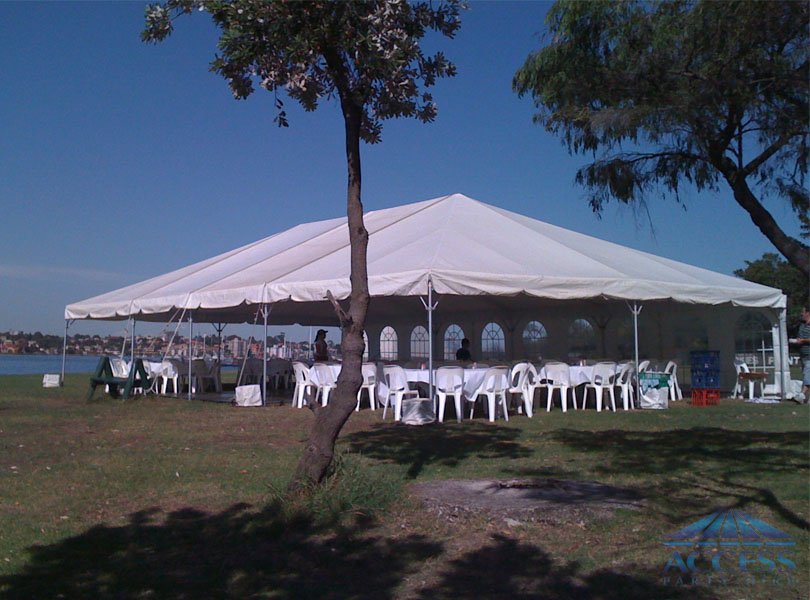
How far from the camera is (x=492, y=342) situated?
20688 mm

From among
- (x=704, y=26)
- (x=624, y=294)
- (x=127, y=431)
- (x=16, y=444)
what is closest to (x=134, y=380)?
(x=127, y=431)

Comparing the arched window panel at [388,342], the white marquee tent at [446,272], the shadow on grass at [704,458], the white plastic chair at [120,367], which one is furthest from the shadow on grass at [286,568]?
the arched window panel at [388,342]

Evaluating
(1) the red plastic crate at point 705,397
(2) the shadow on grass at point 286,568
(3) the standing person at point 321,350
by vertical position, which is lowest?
(2) the shadow on grass at point 286,568


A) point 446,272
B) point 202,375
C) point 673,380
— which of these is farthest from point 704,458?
point 202,375

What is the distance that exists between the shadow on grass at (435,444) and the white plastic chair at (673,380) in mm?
5580

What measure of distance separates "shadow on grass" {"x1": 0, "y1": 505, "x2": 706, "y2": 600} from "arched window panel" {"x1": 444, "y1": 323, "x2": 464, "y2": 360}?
1619 cm

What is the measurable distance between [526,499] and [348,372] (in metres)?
1.63

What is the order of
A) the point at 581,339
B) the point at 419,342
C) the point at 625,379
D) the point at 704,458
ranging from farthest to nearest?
the point at 419,342 < the point at 581,339 < the point at 625,379 < the point at 704,458

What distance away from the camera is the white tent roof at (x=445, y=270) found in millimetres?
12459

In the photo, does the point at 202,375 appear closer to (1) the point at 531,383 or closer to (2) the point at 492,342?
(2) the point at 492,342

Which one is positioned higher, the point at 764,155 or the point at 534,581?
the point at 764,155

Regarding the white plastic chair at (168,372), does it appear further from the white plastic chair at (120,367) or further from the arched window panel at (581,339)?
the arched window panel at (581,339)

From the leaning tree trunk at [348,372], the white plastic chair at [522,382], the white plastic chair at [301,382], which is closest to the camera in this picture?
the leaning tree trunk at [348,372]

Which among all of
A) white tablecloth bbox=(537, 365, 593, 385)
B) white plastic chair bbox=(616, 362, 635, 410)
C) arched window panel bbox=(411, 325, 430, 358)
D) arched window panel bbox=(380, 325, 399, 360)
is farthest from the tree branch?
arched window panel bbox=(380, 325, 399, 360)
